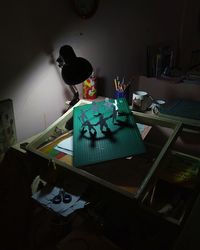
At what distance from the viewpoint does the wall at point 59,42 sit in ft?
4.00

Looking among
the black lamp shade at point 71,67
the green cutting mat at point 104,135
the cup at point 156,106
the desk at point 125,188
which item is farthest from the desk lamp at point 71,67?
the cup at point 156,106

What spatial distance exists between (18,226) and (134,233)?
0.67 meters

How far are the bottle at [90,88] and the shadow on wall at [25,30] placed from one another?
12.9 inches

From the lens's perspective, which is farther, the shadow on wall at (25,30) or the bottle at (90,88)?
the bottle at (90,88)

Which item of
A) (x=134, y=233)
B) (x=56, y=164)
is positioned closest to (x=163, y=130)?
(x=134, y=233)

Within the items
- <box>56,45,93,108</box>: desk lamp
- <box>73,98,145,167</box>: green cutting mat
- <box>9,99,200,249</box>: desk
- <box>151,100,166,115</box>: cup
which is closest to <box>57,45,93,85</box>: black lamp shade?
<box>56,45,93,108</box>: desk lamp

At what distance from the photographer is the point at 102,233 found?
1.14 meters

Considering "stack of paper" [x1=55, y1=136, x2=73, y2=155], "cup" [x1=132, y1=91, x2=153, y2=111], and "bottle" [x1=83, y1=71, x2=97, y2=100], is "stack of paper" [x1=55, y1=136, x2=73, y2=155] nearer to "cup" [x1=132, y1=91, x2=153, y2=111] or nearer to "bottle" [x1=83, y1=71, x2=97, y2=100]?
"cup" [x1=132, y1=91, x2=153, y2=111]

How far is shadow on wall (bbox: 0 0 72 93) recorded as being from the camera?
1.16 metres

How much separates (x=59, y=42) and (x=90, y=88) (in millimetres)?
359

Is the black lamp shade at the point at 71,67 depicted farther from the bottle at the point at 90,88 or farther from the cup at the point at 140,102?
the bottle at the point at 90,88

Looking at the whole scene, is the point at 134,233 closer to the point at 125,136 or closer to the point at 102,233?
the point at 102,233

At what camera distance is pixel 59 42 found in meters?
1.42

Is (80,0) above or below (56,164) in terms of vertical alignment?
above
